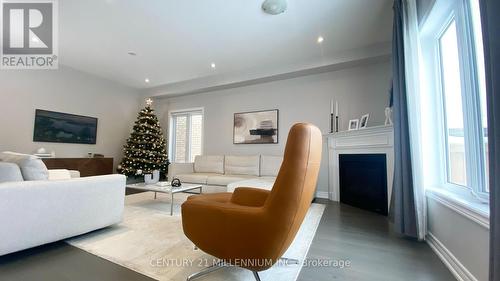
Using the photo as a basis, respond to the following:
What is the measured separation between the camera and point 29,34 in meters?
3.50

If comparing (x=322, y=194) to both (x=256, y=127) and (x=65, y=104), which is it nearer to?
(x=256, y=127)

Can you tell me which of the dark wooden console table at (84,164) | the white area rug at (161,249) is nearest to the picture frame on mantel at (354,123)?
the white area rug at (161,249)

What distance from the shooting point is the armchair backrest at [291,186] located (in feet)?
3.61

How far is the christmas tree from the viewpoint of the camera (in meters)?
5.38

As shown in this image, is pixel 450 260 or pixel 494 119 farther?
pixel 450 260

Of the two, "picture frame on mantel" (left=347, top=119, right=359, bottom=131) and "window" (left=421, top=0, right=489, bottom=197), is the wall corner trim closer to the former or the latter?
"window" (left=421, top=0, right=489, bottom=197)

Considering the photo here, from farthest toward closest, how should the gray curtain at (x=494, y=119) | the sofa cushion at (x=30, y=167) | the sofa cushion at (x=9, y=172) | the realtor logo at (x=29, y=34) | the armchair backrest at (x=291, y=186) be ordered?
the realtor logo at (x=29, y=34) < the sofa cushion at (x=30, y=167) < the sofa cushion at (x=9, y=172) < the armchair backrest at (x=291, y=186) < the gray curtain at (x=494, y=119)

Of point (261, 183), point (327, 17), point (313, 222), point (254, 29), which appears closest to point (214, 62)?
point (254, 29)

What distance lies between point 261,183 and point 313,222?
3.18 ft

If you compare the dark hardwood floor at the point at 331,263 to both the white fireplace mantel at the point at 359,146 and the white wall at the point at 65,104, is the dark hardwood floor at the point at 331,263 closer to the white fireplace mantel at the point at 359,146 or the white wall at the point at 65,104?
the white fireplace mantel at the point at 359,146

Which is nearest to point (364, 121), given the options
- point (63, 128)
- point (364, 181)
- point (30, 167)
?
point (364, 181)

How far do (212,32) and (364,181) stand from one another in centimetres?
336

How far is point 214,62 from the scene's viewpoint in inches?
174

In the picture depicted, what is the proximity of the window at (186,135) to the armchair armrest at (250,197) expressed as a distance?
4.12m
